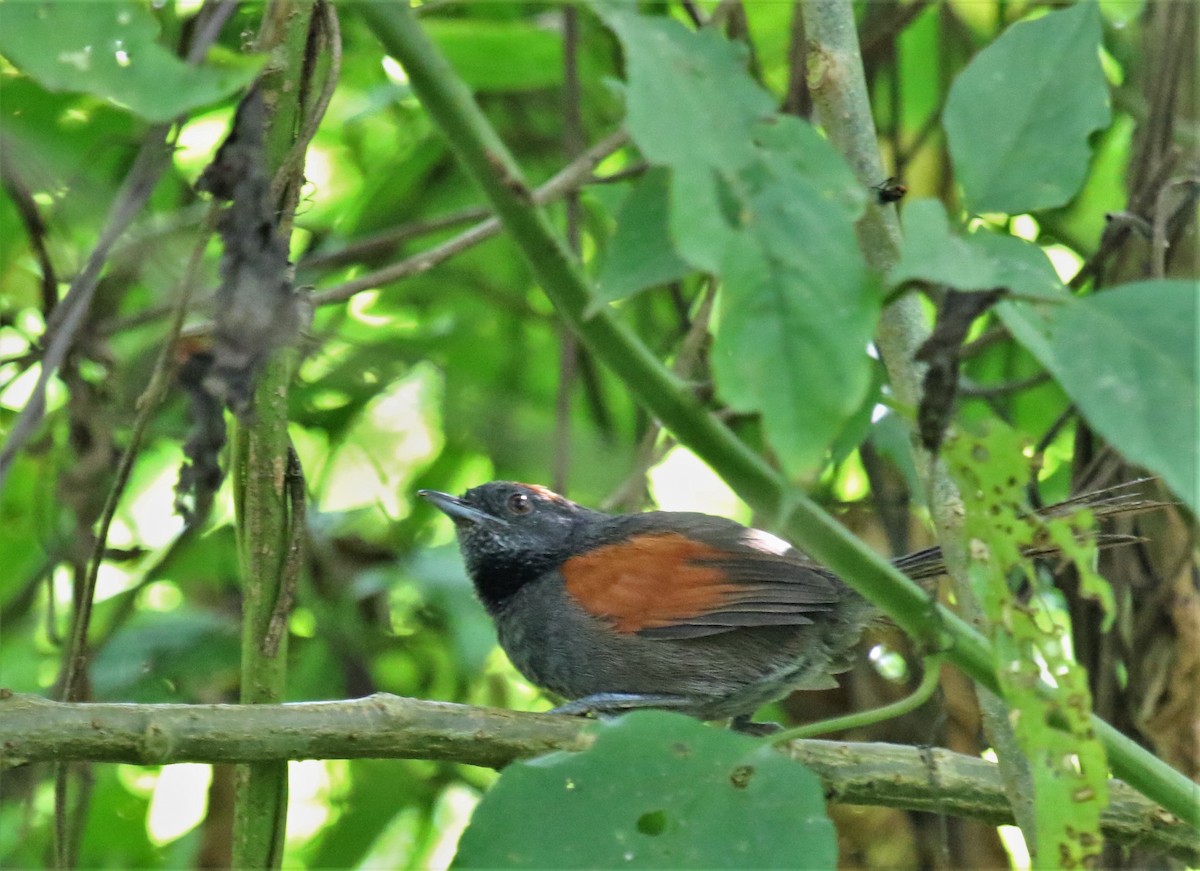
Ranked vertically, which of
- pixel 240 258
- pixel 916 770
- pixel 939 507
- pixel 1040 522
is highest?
pixel 240 258

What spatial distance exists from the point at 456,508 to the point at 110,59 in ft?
10.6

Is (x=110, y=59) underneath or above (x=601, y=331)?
above

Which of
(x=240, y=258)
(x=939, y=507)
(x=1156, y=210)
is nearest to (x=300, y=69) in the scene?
(x=240, y=258)

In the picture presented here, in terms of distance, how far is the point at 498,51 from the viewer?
4770mm

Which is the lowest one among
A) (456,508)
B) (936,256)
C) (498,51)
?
(936,256)

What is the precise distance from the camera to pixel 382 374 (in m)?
4.82

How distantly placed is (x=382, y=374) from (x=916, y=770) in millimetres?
2588

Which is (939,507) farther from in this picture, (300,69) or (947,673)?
(947,673)

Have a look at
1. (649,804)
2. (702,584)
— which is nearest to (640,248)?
(649,804)

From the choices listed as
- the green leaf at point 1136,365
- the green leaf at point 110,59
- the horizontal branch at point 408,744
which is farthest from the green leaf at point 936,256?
the horizontal branch at point 408,744

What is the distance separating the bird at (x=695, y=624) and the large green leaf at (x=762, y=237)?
2.52 m

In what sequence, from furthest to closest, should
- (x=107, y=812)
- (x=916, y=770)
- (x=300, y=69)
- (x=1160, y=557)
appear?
(x=107, y=812) → (x=1160, y=557) → (x=916, y=770) → (x=300, y=69)

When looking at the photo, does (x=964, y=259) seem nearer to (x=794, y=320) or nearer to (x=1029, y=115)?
(x=794, y=320)

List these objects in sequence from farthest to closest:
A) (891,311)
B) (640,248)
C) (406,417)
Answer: (406,417) < (891,311) < (640,248)
